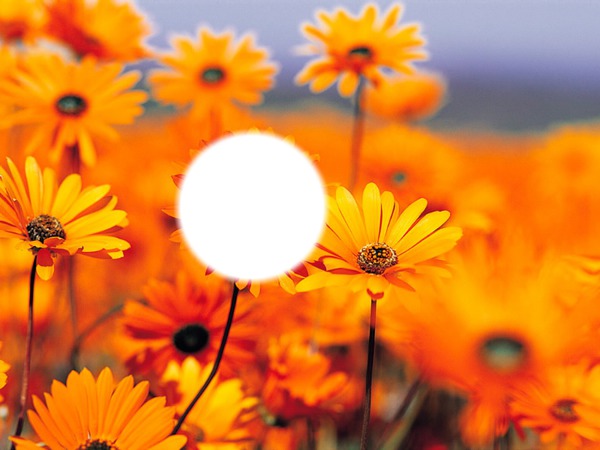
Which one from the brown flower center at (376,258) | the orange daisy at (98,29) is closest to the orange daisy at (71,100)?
the orange daisy at (98,29)

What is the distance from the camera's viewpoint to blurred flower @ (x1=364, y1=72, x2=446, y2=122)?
248 centimetres

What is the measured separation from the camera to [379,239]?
2.88ft

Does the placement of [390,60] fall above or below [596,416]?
above

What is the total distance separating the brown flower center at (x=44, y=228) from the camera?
844mm

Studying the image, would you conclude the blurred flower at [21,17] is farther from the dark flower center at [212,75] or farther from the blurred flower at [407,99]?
the blurred flower at [407,99]

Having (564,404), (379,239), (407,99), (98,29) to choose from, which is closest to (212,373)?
(379,239)

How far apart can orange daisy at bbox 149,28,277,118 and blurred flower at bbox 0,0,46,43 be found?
0.88ft

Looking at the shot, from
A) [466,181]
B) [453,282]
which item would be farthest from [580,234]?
[453,282]

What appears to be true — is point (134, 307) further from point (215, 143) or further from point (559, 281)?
point (559, 281)

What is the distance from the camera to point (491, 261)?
102 cm

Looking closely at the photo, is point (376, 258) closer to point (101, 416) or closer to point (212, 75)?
point (101, 416)

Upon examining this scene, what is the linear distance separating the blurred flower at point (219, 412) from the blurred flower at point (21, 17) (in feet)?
2.79

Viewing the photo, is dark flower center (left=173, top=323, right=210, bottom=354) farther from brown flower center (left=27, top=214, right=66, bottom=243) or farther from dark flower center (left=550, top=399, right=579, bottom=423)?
dark flower center (left=550, top=399, right=579, bottom=423)

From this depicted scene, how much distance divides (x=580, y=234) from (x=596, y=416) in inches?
44.0
